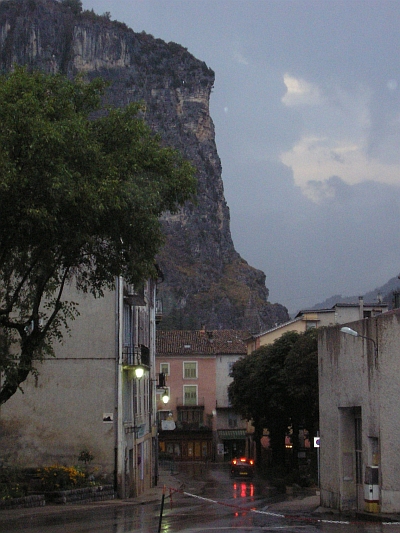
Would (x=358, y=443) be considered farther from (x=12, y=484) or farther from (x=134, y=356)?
(x=134, y=356)

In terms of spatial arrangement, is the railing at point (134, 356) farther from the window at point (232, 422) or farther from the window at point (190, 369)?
the window at point (232, 422)

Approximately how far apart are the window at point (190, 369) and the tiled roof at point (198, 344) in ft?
Answer: 3.51

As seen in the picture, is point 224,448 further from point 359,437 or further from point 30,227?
point 30,227

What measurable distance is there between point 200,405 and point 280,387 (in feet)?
89.1

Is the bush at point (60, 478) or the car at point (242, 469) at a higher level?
the bush at point (60, 478)

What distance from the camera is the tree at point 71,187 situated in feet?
52.7

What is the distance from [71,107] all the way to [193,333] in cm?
6819

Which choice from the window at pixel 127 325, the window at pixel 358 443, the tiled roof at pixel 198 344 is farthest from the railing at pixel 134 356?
the tiled roof at pixel 198 344

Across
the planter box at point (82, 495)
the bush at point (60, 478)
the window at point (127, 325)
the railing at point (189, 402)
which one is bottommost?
the planter box at point (82, 495)

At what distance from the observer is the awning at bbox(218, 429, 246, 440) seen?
3182 inches

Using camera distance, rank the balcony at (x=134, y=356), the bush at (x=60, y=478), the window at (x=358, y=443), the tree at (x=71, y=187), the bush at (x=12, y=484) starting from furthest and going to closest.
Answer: the balcony at (x=134, y=356), the bush at (x=60, y=478), the bush at (x=12, y=484), the window at (x=358, y=443), the tree at (x=71, y=187)

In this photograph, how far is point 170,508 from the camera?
27391 millimetres

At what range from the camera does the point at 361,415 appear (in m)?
22.3

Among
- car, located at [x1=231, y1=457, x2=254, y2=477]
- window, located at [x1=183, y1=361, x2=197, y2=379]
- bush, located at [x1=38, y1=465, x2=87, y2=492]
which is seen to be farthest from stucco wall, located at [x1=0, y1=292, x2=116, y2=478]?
window, located at [x1=183, y1=361, x2=197, y2=379]
